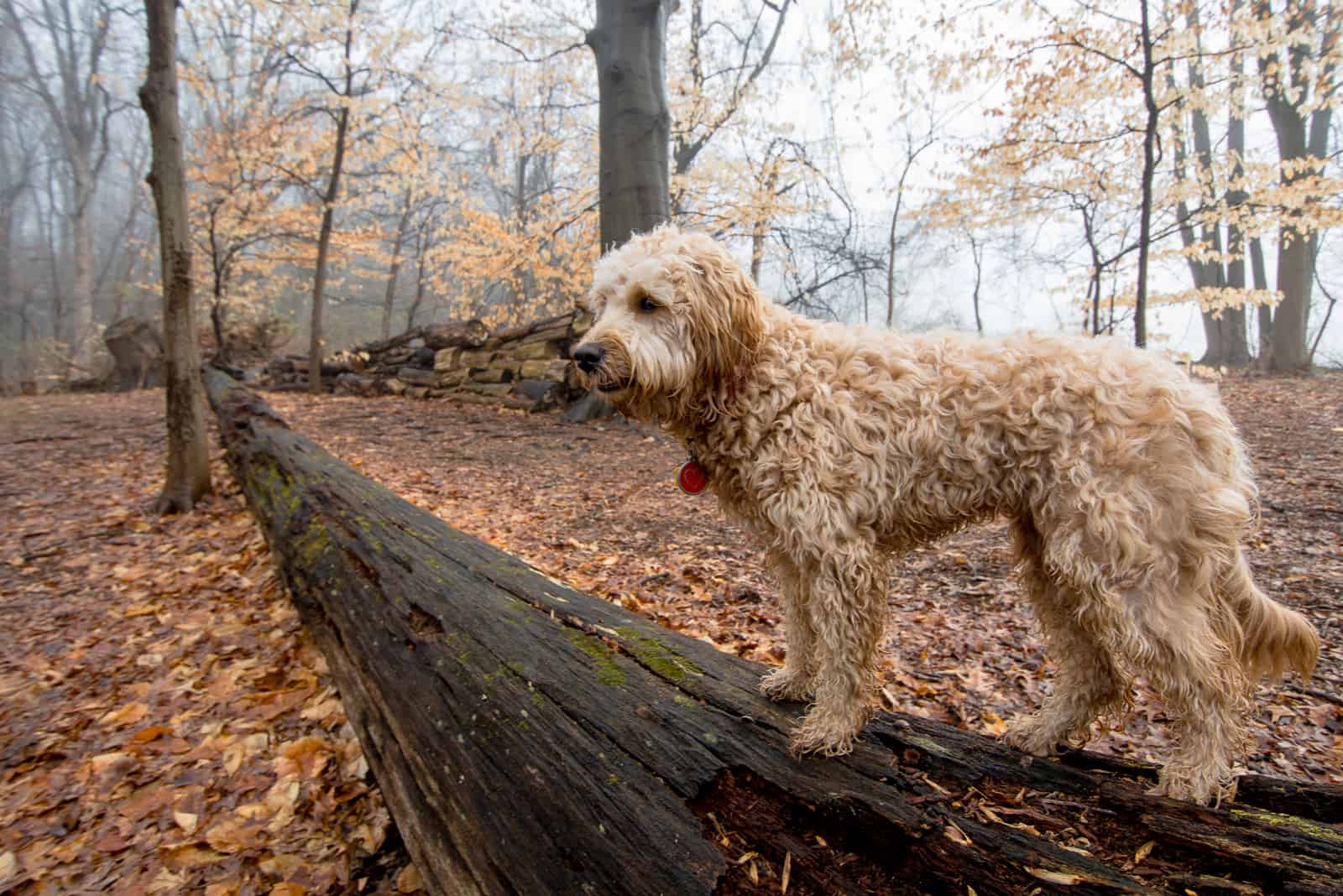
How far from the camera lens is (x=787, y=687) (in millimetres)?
2691

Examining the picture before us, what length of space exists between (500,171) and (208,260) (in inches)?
428

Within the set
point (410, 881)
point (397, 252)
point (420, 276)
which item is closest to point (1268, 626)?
point (410, 881)

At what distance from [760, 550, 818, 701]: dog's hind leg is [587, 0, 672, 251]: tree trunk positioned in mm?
8194

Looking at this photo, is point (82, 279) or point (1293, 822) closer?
point (1293, 822)

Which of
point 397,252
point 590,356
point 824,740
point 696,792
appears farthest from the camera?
point 397,252

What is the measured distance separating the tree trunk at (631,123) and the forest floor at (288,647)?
410 cm

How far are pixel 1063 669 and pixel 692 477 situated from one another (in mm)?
1761

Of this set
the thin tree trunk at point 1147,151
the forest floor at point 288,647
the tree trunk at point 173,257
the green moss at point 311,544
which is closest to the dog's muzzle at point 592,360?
the forest floor at point 288,647

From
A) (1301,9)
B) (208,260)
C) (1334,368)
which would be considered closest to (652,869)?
(1301,9)

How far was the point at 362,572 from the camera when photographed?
4.05m

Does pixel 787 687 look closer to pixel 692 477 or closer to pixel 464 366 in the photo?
pixel 692 477

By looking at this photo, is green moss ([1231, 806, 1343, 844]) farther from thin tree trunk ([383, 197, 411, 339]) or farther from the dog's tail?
thin tree trunk ([383, 197, 411, 339])

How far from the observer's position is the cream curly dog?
219 centimetres

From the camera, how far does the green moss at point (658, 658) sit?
8.87 feet
